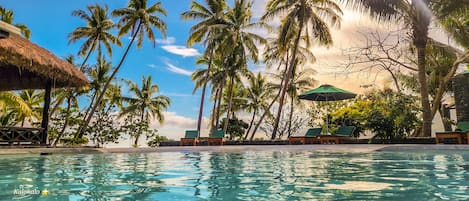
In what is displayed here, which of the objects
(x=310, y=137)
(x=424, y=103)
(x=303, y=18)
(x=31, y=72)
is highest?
(x=303, y=18)

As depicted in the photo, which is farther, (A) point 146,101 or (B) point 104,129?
(A) point 146,101

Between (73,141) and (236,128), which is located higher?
(236,128)

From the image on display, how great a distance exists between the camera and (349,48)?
1177 centimetres

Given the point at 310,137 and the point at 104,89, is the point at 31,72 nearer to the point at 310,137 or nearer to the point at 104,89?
the point at 104,89

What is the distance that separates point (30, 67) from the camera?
10.3 metres

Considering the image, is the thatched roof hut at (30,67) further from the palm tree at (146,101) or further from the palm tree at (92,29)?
the palm tree at (146,101)

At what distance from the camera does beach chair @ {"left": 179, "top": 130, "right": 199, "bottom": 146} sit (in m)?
15.6

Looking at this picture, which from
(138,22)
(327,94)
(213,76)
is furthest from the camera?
(213,76)

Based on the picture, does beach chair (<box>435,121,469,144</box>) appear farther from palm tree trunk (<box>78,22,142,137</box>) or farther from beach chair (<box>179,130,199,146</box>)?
palm tree trunk (<box>78,22,142,137</box>)

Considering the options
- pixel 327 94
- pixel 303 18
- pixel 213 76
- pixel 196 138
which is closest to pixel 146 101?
pixel 213 76

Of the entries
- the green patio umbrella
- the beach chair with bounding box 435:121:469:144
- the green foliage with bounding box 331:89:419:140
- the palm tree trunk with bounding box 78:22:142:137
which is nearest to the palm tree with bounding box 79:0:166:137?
the palm tree trunk with bounding box 78:22:142:137

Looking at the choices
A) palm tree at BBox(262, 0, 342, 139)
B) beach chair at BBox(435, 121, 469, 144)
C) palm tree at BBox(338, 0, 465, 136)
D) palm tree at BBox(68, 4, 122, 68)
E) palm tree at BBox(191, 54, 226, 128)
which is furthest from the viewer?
palm tree at BBox(68, 4, 122, 68)

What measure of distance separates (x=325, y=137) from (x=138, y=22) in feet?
45.2

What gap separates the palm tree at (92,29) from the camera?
22266 mm
